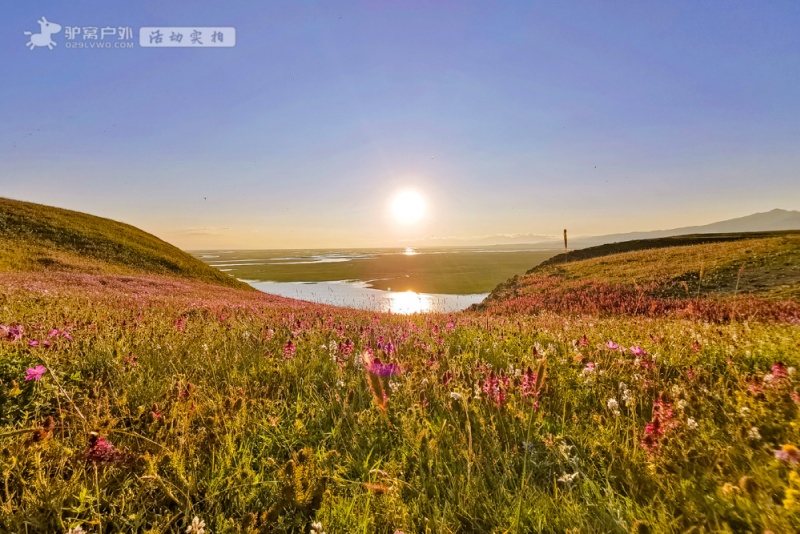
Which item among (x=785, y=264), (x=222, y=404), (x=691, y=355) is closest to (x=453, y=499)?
(x=222, y=404)

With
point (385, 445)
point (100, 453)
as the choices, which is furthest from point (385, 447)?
point (100, 453)

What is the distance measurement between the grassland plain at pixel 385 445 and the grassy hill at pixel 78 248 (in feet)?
125

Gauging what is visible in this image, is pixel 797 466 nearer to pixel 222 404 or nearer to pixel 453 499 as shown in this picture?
pixel 453 499

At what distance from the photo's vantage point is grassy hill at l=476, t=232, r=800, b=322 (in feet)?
57.2

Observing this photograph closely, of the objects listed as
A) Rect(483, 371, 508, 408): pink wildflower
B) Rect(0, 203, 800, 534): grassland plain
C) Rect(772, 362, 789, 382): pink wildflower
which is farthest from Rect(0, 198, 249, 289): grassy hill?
Rect(772, 362, 789, 382): pink wildflower

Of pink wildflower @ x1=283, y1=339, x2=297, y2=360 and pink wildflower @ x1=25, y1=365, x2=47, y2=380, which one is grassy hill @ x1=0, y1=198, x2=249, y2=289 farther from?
pink wildflower @ x1=25, y1=365, x2=47, y2=380

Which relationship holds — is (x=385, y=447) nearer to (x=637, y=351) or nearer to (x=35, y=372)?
(x=35, y=372)

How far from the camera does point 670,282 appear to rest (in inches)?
890

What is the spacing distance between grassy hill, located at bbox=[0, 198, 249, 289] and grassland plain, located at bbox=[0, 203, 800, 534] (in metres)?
38.2

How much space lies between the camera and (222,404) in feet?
10.2

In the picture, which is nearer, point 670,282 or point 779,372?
point 779,372

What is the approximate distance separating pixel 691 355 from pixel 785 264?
26.1 meters

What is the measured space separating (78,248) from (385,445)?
172 feet

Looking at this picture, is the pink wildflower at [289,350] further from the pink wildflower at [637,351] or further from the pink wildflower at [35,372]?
the pink wildflower at [637,351]
